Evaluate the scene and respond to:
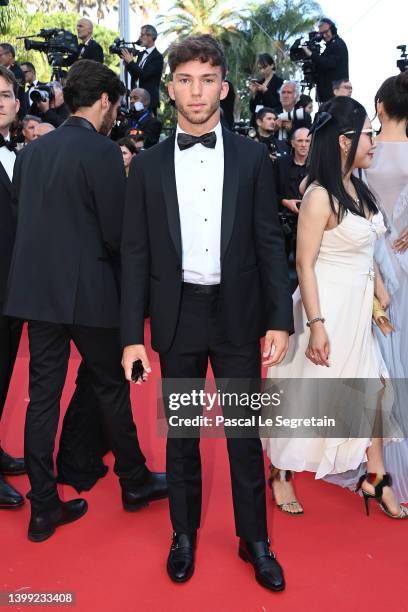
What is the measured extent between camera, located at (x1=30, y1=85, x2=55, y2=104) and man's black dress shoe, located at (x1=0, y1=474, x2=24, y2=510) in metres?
5.27

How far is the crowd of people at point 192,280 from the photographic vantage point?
6.75 feet

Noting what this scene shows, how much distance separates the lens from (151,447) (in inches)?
128

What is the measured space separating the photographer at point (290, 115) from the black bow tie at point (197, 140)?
17.4ft

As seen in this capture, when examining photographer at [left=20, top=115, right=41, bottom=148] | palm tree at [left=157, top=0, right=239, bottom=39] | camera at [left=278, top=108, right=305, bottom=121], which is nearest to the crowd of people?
photographer at [left=20, top=115, right=41, bottom=148]

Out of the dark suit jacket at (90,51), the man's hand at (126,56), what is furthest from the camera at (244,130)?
the dark suit jacket at (90,51)

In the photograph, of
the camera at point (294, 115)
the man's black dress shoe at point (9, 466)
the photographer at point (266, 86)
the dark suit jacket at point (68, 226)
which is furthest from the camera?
the photographer at point (266, 86)

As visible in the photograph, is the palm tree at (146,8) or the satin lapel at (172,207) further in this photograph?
the palm tree at (146,8)

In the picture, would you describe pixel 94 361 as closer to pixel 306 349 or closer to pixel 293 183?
pixel 306 349

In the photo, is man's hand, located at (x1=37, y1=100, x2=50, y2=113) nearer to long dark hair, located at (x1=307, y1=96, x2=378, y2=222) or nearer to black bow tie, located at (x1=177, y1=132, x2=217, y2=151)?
long dark hair, located at (x1=307, y1=96, x2=378, y2=222)

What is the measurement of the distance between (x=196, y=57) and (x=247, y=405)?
117cm

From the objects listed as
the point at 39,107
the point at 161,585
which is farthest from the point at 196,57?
the point at 39,107

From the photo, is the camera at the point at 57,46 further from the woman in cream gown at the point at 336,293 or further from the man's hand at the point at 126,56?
the woman in cream gown at the point at 336,293

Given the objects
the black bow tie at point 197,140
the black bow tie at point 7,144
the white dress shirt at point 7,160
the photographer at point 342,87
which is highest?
the photographer at point 342,87

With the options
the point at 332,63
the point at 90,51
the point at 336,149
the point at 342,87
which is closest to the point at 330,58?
the point at 332,63
